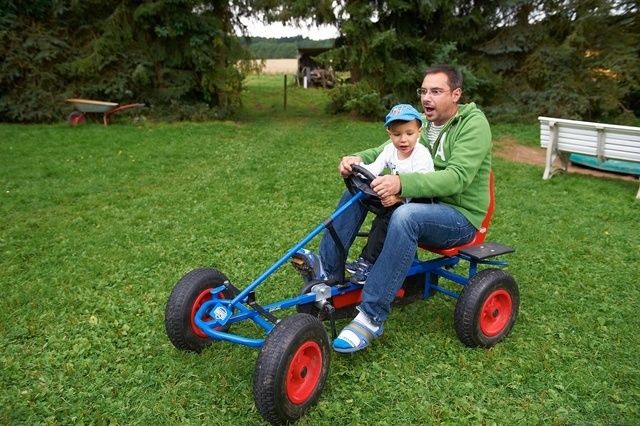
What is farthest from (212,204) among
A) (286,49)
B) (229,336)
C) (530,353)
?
(286,49)

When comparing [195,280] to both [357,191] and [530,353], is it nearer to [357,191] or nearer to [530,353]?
[357,191]

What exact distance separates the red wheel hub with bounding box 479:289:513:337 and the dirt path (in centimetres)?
539

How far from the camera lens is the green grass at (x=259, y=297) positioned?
2797 millimetres

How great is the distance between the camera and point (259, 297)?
13.1 feet

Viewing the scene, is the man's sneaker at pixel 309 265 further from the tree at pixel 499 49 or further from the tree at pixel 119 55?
the tree at pixel 119 55

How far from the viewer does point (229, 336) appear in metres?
2.76

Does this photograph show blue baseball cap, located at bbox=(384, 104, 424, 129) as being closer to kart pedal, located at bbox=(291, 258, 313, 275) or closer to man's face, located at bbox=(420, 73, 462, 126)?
man's face, located at bbox=(420, 73, 462, 126)

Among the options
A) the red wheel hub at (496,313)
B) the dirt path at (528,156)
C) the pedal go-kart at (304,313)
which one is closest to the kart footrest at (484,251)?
the pedal go-kart at (304,313)

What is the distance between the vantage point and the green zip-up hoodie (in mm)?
3025

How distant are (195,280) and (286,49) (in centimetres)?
3759

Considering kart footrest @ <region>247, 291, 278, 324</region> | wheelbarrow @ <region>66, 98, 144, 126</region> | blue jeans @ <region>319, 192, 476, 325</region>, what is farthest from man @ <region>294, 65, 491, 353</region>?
wheelbarrow @ <region>66, 98, 144, 126</region>

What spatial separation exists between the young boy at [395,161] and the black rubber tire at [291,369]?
2.26 ft

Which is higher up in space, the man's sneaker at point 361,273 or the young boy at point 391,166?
the young boy at point 391,166

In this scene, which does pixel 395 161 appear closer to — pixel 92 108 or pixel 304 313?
pixel 304 313
